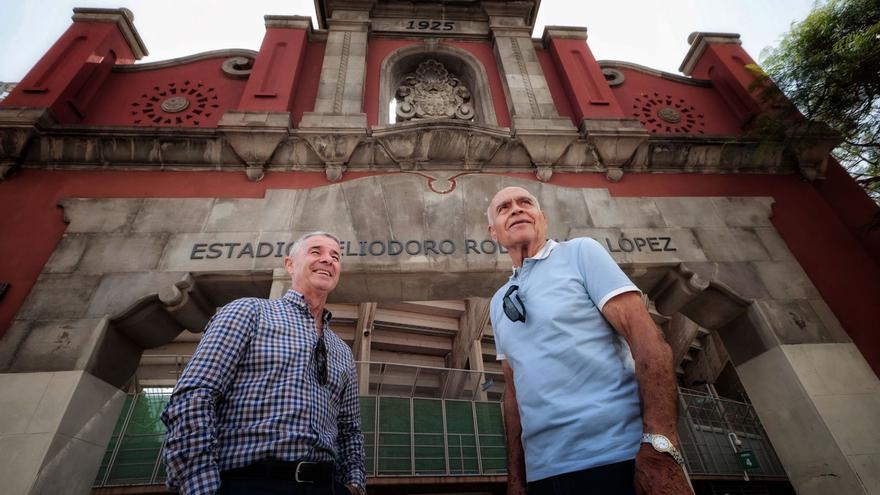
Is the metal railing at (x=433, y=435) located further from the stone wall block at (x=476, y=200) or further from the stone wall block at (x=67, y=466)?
the stone wall block at (x=476, y=200)

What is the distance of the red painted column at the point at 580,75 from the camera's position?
5887 millimetres

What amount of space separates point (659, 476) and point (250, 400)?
166 centimetres

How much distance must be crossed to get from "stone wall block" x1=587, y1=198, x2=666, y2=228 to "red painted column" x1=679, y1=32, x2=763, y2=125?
9.34 feet

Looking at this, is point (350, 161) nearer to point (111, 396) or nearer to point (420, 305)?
point (111, 396)

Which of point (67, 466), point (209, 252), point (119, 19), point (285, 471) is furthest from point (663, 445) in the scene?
point (119, 19)

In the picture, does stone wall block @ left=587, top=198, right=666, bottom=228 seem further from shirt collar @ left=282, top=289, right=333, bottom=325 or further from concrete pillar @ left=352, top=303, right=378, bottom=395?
concrete pillar @ left=352, top=303, right=378, bottom=395

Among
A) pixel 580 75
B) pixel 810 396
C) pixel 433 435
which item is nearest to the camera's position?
pixel 810 396

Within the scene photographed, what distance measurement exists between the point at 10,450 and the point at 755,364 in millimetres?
6753

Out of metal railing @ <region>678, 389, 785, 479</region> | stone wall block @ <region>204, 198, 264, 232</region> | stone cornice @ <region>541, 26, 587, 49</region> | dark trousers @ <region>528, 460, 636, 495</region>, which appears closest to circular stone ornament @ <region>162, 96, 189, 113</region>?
stone wall block @ <region>204, 198, 264, 232</region>

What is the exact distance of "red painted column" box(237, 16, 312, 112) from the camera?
5.42 meters

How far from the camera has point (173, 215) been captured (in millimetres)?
4473

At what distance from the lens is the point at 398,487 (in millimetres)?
7840

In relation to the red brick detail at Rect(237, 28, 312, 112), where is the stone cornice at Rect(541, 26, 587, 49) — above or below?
above

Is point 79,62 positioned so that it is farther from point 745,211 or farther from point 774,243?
point 774,243
